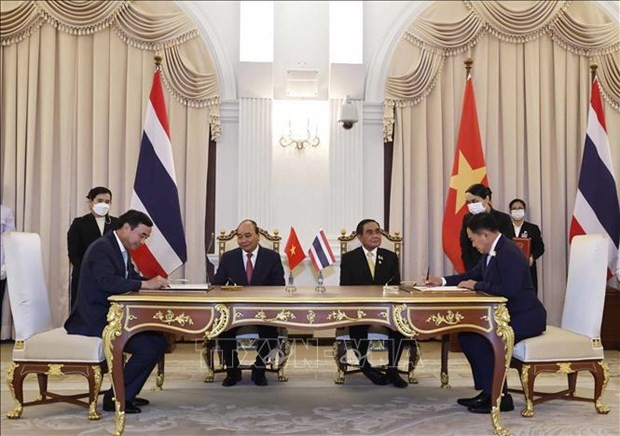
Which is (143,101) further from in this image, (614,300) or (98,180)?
(614,300)

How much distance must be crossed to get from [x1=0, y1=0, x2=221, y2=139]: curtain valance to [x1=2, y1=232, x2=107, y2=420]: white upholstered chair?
312cm

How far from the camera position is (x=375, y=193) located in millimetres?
7008

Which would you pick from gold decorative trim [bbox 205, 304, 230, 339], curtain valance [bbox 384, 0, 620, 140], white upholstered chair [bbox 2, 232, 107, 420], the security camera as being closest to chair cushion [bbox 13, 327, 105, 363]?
white upholstered chair [bbox 2, 232, 107, 420]

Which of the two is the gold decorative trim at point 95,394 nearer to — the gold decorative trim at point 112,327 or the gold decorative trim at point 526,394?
the gold decorative trim at point 112,327

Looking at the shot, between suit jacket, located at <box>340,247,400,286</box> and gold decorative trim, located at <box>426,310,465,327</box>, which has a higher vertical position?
suit jacket, located at <box>340,247,400,286</box>

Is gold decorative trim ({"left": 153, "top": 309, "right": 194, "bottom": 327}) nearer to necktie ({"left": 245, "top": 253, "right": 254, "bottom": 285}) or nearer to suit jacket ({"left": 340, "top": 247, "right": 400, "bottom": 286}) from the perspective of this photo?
necktie ({"left": 245, "top": 253, "right": 254, "bottom": 285})

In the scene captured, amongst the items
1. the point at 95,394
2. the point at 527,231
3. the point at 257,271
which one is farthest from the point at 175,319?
the point at 527,231

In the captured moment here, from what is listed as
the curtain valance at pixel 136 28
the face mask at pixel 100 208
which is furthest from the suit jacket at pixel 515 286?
the curtain valance at pixel 136 28

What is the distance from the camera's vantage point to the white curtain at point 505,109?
22.7 feet

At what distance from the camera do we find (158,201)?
6172mm

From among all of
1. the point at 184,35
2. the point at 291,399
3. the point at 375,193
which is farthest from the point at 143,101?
the point at 291,399

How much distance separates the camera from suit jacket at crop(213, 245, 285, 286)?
5105 mm

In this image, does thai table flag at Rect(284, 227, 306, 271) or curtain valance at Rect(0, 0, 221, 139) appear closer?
thai table flag at Rect(284, 227, 306, 271)

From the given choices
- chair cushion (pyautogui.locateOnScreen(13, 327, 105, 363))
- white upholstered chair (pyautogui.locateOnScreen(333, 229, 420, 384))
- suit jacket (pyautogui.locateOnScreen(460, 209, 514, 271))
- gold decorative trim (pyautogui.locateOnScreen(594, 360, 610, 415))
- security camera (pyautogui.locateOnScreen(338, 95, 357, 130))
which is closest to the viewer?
chair cushion (pyautogui.locateOnScreen(13, 327, 105, 363))
